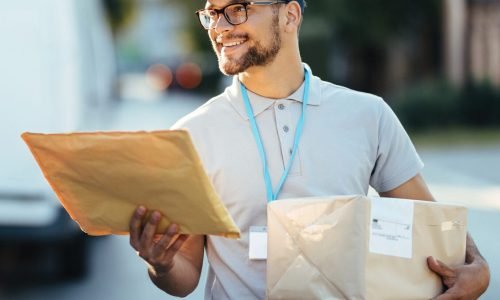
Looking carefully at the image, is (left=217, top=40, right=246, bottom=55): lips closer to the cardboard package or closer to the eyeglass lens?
the eyeglass lens

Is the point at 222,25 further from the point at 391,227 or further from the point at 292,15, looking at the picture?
the point at 391,227

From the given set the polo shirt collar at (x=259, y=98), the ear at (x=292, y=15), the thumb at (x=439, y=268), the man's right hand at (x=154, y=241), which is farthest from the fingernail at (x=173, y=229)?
the ear at (x=292, y=15)

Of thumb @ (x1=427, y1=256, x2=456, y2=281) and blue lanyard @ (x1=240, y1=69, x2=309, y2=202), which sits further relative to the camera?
blue lanyard @ (x1=240, y1=69, x2=309, y2=202)

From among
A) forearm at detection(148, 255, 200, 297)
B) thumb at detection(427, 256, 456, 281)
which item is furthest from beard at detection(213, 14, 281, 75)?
thumb at detection(427, 256, 456, 281)

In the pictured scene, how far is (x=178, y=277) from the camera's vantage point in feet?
10.3

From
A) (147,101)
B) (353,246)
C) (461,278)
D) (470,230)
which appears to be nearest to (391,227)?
(353,246)

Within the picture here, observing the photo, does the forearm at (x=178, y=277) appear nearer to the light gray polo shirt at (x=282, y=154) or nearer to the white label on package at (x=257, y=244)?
the light gray polo shirt at (x=282, y=154)

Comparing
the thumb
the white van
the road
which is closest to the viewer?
the thumb

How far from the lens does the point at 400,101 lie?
2217 centimetres

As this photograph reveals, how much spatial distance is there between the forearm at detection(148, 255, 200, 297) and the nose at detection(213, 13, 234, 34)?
0.73m

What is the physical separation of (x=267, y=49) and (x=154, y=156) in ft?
2.43

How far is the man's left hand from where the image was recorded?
298 centimetres

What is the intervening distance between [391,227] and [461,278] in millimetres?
310

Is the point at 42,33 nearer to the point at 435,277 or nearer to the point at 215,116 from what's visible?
the point at 215,116
